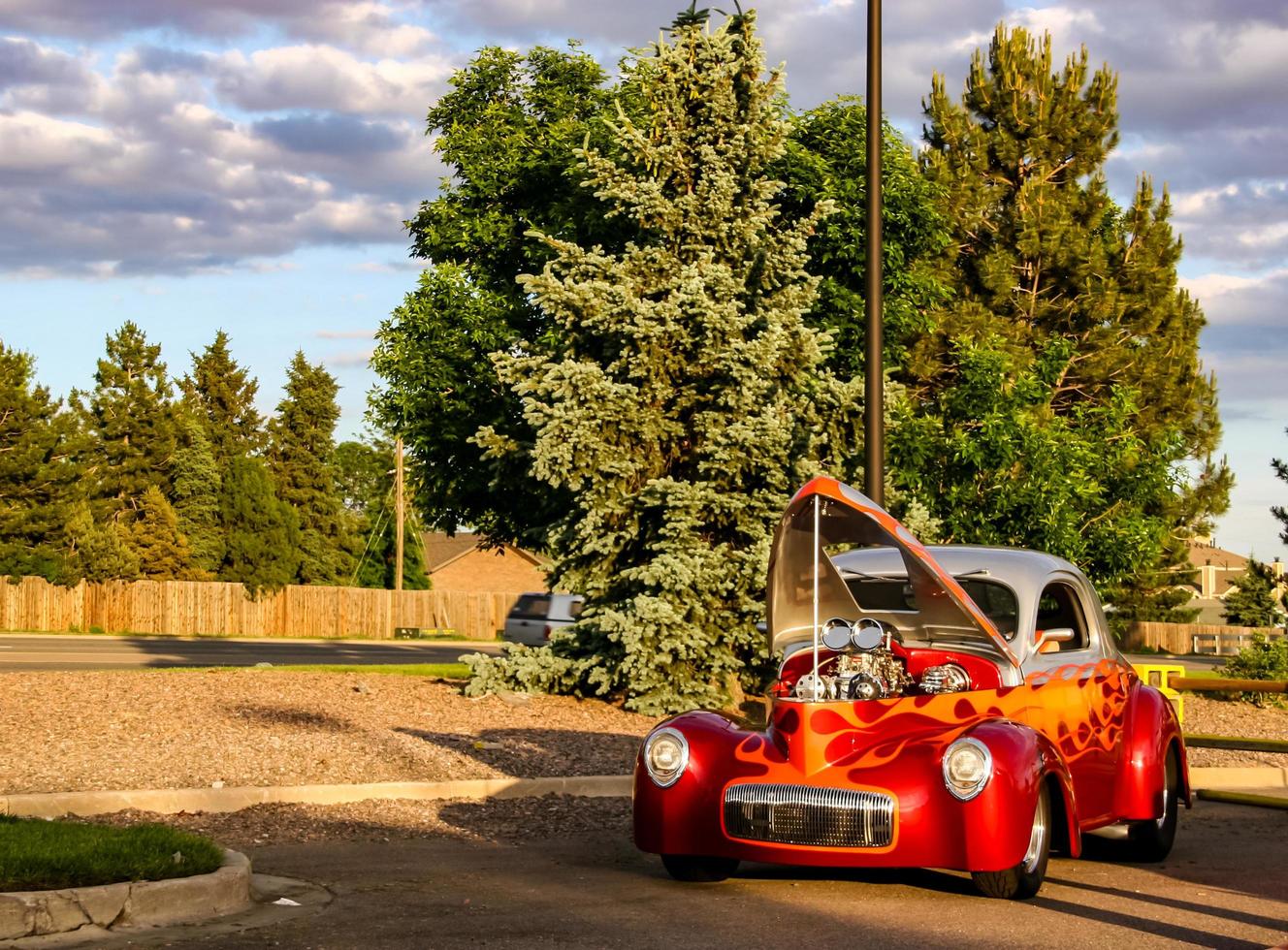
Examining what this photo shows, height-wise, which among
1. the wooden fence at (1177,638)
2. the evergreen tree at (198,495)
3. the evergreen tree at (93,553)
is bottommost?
the wooden fence at (1177,638)

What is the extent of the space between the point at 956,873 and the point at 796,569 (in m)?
1.97

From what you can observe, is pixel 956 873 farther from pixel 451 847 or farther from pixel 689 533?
pixel 689 533

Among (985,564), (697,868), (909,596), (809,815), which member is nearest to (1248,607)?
(985,564)

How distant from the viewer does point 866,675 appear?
840 centimetres

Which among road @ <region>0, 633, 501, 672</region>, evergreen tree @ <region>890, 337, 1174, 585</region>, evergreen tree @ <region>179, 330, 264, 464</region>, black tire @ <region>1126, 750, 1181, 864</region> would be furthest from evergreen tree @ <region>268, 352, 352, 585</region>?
black tire @ <region>1126, 750, 1181, 864</region>

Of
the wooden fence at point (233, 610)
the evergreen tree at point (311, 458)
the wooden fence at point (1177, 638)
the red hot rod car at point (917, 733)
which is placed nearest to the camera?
the red hot rod car at point (917, 733)

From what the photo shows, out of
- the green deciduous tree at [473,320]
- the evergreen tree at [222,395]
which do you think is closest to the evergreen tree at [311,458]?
the evergreen tree at [222,395]

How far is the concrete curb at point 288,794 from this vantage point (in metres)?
9.72

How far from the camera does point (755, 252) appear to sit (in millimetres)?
18219

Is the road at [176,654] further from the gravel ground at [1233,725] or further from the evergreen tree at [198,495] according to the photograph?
the evergreen tree at [198,495]

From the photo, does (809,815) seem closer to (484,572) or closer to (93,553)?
(93,553)

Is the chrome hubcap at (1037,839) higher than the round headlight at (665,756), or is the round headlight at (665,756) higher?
the round headlight at (665,756)

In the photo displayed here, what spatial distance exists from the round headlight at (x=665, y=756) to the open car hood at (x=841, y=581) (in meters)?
1.05

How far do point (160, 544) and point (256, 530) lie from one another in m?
3.83
